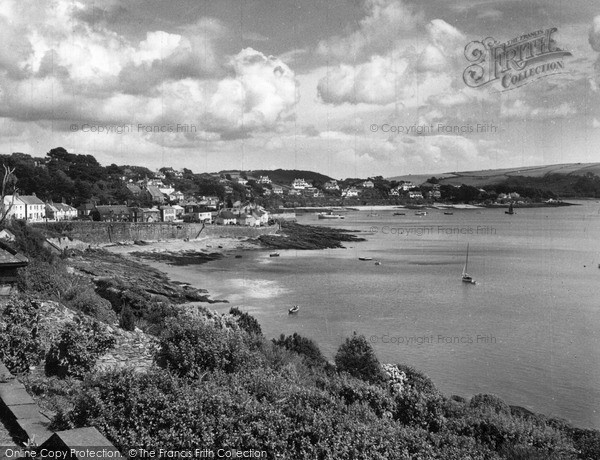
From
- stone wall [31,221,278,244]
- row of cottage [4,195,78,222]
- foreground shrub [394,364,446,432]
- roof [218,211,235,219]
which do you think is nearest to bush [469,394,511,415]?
foreground shrub [394,364,446,432]

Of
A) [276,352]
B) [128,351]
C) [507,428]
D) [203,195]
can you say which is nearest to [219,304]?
[276,352]

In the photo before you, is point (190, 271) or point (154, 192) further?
point (154, 192)

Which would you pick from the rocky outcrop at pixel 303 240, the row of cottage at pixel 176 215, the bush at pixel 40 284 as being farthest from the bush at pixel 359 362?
the row of cottage at pixel 176 215

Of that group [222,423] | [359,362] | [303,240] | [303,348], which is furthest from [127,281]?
[303,240]

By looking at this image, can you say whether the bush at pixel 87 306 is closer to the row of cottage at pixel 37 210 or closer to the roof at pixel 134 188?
the row of cottage at pixel 37 210

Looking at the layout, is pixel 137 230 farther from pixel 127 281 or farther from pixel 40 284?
pixel 40 284

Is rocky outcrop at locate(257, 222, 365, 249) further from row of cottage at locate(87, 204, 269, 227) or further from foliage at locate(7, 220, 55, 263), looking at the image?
foliage at locate(7, 220, 55, 263)
